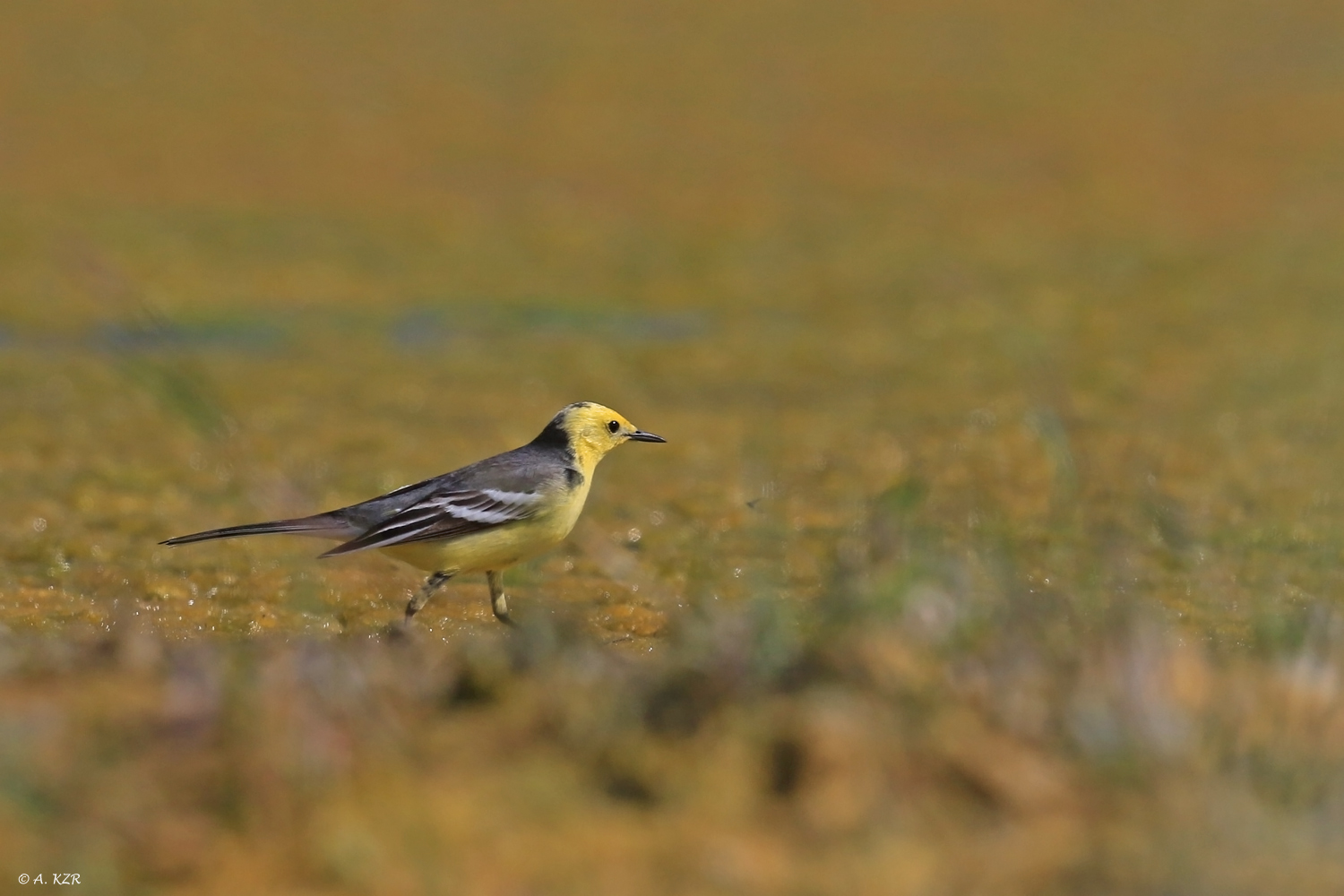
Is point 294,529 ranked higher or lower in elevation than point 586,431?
lower

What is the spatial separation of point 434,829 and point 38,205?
1419cm

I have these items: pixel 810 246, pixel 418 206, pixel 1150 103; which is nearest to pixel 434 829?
pixel 810 246

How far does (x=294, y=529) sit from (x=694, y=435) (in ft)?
14.5

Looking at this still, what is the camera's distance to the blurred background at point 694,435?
130 inches

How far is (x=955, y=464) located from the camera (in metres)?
9.59

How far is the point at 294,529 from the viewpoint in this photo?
620 cm

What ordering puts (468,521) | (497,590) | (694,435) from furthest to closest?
(694,435) → (497,590) → (468,521)

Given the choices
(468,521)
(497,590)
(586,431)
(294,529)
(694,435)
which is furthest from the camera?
(694,435)

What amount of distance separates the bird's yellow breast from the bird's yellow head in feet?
1.56

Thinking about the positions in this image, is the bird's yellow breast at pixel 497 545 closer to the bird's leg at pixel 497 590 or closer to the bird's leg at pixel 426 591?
the bird's leg at pixel 426 591

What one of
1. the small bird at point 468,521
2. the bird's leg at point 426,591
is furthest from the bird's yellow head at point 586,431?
the bird's leg at point 426,591

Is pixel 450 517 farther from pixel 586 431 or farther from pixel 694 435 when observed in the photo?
pixel 694 435

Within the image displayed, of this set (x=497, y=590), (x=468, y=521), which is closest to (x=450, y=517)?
(x=468, y=521)

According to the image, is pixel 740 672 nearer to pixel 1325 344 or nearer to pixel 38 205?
pixel 1325 344
